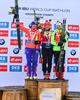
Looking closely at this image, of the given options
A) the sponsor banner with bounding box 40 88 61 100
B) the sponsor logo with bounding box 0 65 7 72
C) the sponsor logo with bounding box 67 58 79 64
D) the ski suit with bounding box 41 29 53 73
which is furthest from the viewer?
the sponsor logo with bounding box 67 58 79 64

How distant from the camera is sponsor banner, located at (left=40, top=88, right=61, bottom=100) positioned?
11.1 ft

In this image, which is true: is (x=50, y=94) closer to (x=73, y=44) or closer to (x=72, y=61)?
(x=72, y=61)

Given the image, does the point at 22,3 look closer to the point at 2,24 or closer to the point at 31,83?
the point at 2,24

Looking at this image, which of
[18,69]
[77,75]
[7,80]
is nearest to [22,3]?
[18,69]

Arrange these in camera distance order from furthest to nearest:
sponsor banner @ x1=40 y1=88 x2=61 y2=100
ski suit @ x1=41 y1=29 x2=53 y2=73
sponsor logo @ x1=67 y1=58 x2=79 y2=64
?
1. sponsor logo @ x1=67 y1=58 x2=79 y2=64
2. ski suit @ x1=41 y1=29 x2=53 y2=73
3. sponsor banner @ x1=40 y1=88 x2=61 y2=100

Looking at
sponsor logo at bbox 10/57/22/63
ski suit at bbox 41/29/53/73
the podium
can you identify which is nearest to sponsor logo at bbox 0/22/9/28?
sponsor logo at bbox 10/57/22/63

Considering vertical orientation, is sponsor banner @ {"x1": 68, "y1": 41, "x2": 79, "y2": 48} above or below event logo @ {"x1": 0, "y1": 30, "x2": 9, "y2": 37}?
below

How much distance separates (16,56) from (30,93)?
5.07 feet

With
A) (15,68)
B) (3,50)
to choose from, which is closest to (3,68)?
(15,68)

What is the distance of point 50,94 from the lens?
3.40 m

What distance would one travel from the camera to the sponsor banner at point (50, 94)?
3.40 meters

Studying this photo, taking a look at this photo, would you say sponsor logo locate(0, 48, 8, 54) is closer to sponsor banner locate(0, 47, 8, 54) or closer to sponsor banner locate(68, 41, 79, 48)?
sponsor banner locate(0, 47, 8, 54)

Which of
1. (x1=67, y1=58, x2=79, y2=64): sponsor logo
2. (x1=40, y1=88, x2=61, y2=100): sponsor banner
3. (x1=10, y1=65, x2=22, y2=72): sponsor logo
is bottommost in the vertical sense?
(x1=40, y1=88, x2=61, y2=100): sponsor banner

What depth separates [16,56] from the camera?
16.4ft
